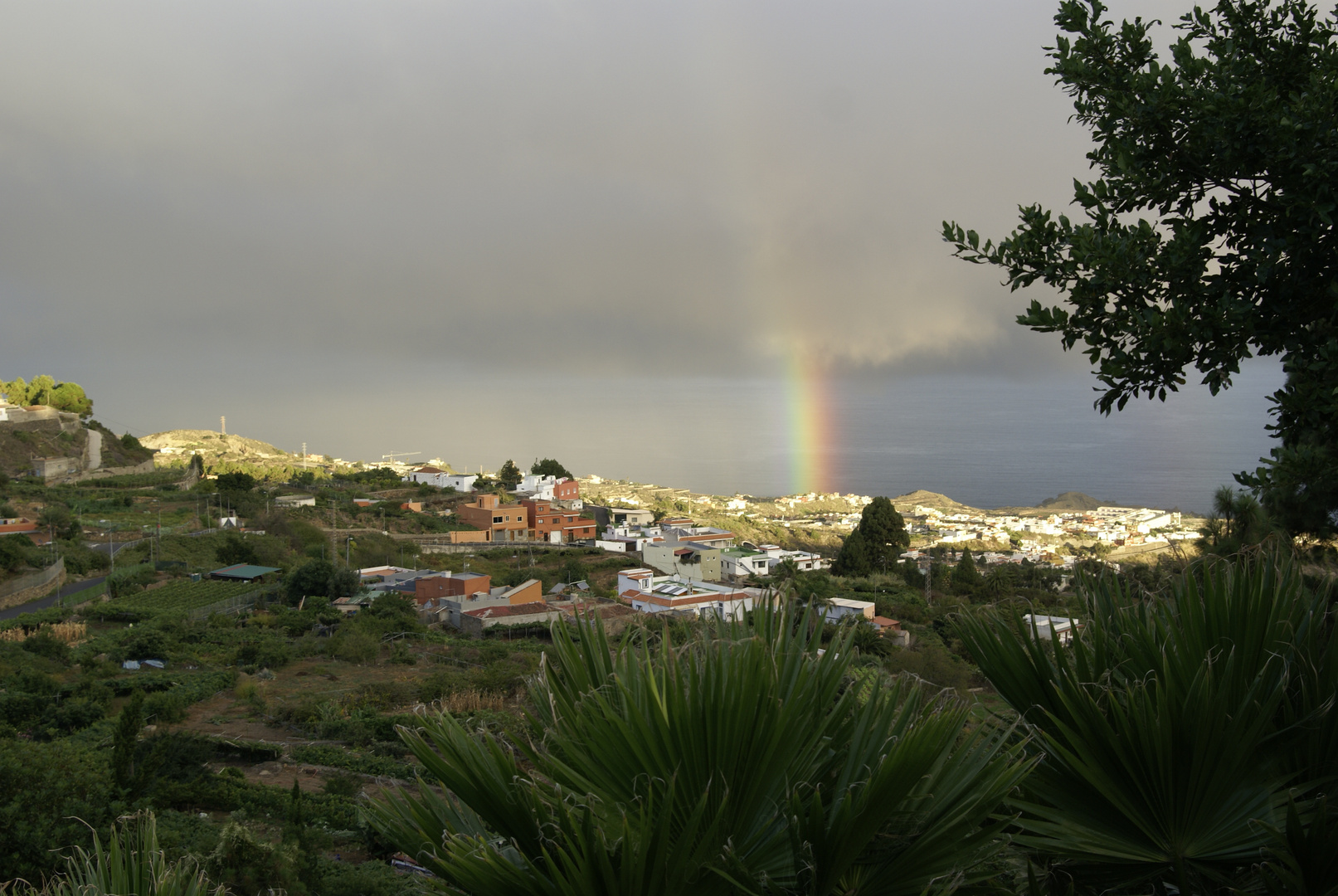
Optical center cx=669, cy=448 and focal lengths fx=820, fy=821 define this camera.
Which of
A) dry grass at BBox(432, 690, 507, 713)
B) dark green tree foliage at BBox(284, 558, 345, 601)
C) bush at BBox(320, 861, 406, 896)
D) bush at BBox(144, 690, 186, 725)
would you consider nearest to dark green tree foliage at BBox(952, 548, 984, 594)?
dry grass at BBox(432, 690, 507, 713)

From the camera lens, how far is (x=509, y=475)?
2785 inches

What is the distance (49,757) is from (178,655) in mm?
11833

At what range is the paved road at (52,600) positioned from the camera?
21.4 m

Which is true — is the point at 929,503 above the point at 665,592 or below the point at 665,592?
above

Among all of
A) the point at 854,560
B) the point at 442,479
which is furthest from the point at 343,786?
the point at 442,479

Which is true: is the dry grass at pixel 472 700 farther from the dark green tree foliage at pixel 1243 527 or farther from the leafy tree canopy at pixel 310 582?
the leafy tree canopy at pixel 310 582

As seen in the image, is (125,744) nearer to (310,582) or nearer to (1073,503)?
(310,582)

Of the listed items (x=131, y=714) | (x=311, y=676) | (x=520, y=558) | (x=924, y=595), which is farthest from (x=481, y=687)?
(x=520, y=558)

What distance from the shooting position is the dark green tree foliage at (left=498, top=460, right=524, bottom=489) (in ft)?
225

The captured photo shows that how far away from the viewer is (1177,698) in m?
1.81

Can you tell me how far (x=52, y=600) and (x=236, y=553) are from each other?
756cm

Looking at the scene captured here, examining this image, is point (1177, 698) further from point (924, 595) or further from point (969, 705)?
point (924, 595)

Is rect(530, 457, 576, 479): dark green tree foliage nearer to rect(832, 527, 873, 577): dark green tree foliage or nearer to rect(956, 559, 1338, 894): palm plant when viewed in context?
rect(832, 527, 873, 577): dark green tree foliage

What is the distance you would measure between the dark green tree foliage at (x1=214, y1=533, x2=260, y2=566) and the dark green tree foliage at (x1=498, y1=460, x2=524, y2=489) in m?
36.3
